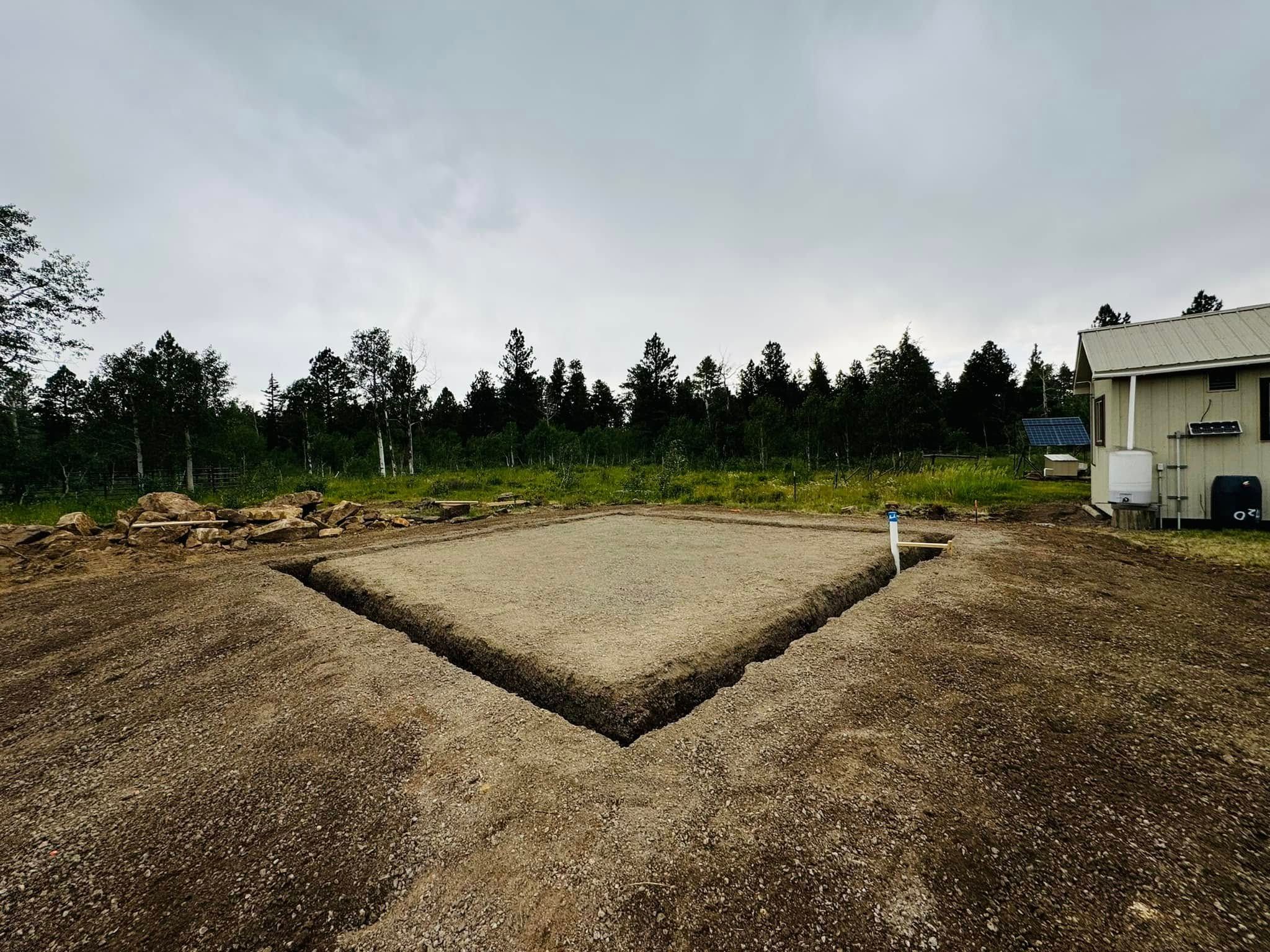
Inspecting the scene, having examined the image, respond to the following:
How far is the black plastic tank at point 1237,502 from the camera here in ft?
24.3

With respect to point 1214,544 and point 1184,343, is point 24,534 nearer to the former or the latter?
point 1214,544

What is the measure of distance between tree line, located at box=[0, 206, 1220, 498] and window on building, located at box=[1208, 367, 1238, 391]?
48.4ft

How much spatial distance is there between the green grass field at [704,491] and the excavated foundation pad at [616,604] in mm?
5451

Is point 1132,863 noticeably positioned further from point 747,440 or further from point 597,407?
point 597,407

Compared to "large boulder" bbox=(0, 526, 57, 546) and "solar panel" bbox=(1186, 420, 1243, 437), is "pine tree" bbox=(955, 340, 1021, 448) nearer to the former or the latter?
"solar panel" bbox=(1186, 420, 1243, 437)

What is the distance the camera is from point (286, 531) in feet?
30.5

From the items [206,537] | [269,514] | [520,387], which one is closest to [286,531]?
[206,537]

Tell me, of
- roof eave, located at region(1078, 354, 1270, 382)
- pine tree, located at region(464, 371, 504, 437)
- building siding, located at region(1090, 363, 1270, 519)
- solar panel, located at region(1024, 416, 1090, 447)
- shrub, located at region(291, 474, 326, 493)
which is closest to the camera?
roof eave, located at region(1078, 354, 1270, 382)

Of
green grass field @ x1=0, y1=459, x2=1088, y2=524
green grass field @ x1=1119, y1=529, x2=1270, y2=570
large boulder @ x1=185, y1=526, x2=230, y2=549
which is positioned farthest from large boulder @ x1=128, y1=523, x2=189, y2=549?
green grass field @ x1=1119, y1=529, x2=1270, y2=570

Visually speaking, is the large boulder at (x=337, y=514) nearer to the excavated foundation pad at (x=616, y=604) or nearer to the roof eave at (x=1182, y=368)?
the excavated foundation pad at (x=616, y=604)

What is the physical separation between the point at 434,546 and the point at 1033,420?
1800 centimetres

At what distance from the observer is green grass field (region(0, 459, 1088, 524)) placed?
473 inches

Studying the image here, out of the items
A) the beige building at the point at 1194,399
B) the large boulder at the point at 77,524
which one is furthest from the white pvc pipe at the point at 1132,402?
the large boulder at the point at 77,524

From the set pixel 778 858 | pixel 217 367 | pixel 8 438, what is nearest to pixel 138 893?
pixel 778 858
